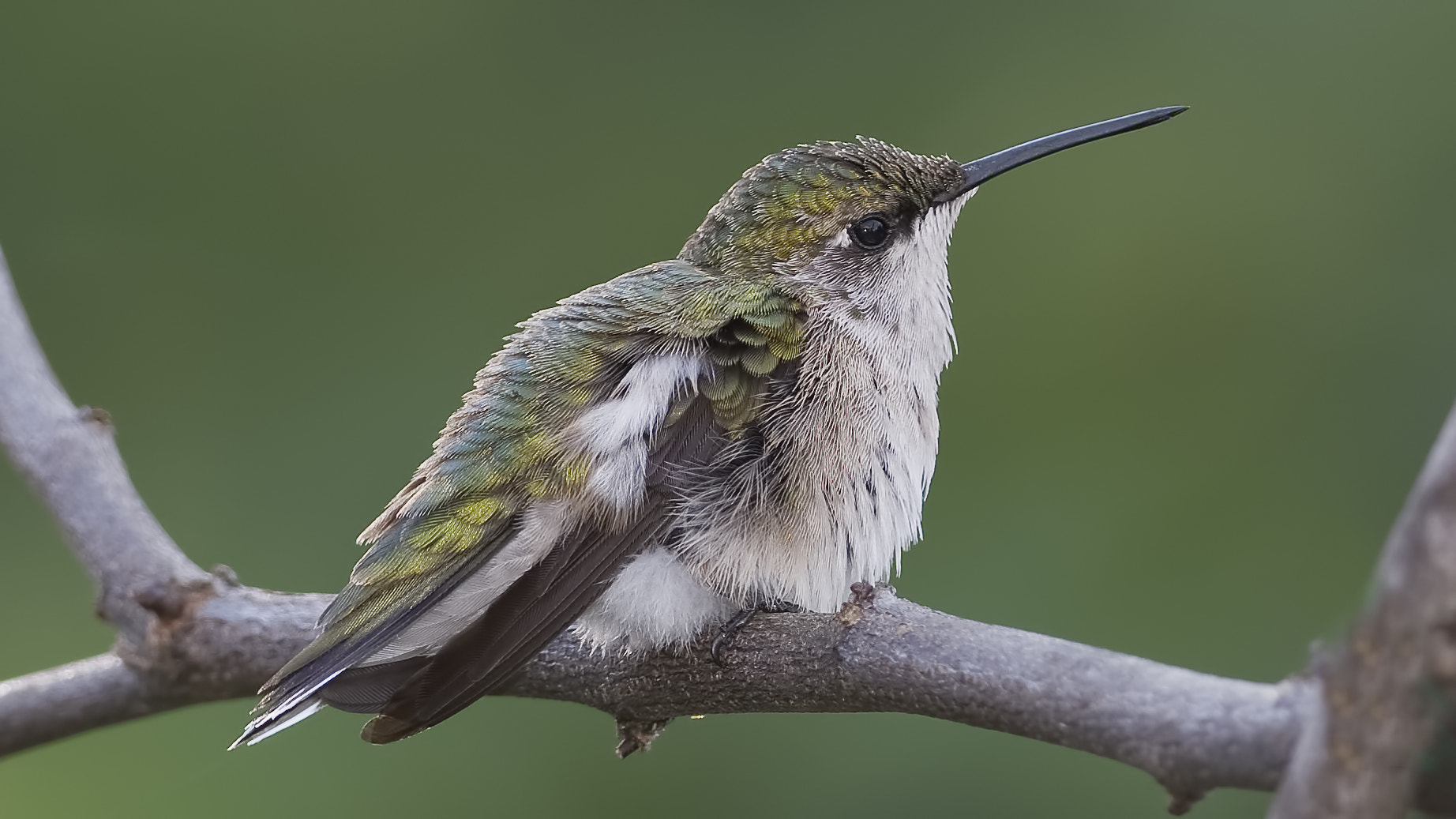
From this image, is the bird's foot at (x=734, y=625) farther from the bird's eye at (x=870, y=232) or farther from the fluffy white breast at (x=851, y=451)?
the bird's eye at (x=870, y=232)

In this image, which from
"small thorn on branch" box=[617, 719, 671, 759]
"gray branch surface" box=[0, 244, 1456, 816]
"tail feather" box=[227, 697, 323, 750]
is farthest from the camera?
"small thorn on branch" box=[617, 719, 671, 759]

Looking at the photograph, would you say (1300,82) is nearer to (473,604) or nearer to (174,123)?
(473,604)

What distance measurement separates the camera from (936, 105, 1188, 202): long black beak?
10.6ft

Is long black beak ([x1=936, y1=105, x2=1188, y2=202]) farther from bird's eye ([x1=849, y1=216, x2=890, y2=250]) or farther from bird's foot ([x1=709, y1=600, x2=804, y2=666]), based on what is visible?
bird's foot ([x1=709, y1=600, x2=804, y2=666])

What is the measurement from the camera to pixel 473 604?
2498mm

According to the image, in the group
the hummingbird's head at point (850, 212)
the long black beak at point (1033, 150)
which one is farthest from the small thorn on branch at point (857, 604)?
the long black beak at point (1033, 150)

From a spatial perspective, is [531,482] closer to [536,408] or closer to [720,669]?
[536,408]

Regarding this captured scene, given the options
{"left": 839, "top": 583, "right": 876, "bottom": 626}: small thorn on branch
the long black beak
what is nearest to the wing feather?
{"left": 839, "top": 583, "right": 876, "bottom": 626}: small thorn on branch

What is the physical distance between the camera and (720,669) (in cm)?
244

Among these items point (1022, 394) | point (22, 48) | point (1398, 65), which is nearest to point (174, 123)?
point (22, 48)

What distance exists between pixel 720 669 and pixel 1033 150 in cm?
146

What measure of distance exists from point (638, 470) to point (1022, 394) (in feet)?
7.67

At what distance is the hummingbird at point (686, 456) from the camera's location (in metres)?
2.43

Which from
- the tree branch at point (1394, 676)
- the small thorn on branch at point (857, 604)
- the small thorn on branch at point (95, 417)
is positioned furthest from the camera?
the small thorn on branch at point (95, 417)
